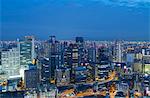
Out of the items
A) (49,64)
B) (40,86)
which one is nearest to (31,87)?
(40,86)

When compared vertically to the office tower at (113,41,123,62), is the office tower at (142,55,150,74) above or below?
below

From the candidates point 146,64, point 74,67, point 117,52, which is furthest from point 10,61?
point 146,64

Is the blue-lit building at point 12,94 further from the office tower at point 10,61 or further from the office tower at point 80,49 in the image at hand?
the office tower at point 80,49

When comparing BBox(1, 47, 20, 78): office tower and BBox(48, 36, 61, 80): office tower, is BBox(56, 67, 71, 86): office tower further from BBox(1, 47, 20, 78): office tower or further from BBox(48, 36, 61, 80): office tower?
BBox(1, 47, 20, 78): office tower

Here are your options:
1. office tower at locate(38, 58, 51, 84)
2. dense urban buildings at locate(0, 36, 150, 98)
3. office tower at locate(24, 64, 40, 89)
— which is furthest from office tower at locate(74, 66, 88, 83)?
office tower at locate(24, 64, 40, 89)

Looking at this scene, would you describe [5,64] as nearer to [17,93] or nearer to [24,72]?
[24,72]

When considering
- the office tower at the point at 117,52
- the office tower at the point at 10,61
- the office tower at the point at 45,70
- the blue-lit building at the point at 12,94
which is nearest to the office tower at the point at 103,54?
the office tower at the point at 117,52

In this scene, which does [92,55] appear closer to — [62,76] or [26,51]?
[62,76]

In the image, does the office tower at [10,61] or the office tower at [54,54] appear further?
the office tower at [54,54]
